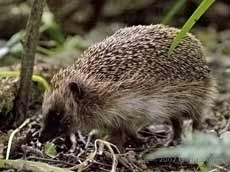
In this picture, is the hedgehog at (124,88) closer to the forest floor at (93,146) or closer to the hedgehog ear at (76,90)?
the hedgehog ear at (76,90)

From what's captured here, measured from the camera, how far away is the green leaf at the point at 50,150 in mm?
4036

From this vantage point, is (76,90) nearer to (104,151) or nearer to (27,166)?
(104,151)

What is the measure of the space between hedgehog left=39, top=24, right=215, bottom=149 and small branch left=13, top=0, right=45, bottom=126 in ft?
0.57

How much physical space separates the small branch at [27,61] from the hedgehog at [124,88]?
0.17 meters

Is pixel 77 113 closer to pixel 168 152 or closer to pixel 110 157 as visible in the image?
pixel 110 157

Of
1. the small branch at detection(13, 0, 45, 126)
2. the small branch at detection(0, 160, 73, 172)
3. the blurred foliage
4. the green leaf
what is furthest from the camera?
the small branch at detection(13, 0, 45, 126)

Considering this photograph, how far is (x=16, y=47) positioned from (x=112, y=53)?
1857 mm

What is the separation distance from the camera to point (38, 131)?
4406 mm

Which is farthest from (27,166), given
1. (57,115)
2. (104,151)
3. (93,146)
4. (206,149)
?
(206,149)

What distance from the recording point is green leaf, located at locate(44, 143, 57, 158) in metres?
4.04

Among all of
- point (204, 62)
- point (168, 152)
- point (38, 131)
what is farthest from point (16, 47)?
point (168, 152)

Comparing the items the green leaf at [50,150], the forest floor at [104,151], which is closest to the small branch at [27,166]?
the forest floor at [104,151]

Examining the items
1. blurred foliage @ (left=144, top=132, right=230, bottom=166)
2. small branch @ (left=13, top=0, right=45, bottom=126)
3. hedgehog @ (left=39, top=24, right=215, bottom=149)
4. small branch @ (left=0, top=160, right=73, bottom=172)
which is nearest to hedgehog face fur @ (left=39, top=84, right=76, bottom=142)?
hedgehog @ (left=39, top=24, right=215, bottom=149)

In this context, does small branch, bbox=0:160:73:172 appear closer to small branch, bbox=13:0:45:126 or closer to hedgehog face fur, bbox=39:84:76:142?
hedgehog face fur, bbox=39:84:76:142
